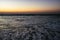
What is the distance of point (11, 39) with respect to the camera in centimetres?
141

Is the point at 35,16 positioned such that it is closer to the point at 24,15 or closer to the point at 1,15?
the point at 24,15

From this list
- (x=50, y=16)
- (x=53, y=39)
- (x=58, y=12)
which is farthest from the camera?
(x=50, y=16)

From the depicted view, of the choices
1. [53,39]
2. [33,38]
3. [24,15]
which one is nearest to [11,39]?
[33,38]

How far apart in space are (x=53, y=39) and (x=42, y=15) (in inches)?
67.8

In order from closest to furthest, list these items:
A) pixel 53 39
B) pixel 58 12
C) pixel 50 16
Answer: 1. pixel 53 39
2. pixel 58 12
3. pixel 50 16

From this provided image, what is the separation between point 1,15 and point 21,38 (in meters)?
1.96

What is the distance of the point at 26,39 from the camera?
142cm

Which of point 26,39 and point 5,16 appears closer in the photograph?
point 26,39

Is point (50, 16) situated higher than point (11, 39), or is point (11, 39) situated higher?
point (50, 16)

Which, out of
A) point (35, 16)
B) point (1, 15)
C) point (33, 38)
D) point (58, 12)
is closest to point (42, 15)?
point (35, 16)

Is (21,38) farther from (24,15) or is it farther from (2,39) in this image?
(24,15)

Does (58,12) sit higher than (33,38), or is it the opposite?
(58,12)

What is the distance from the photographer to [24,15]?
10.5 feet

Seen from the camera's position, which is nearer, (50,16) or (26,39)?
(26,39)
